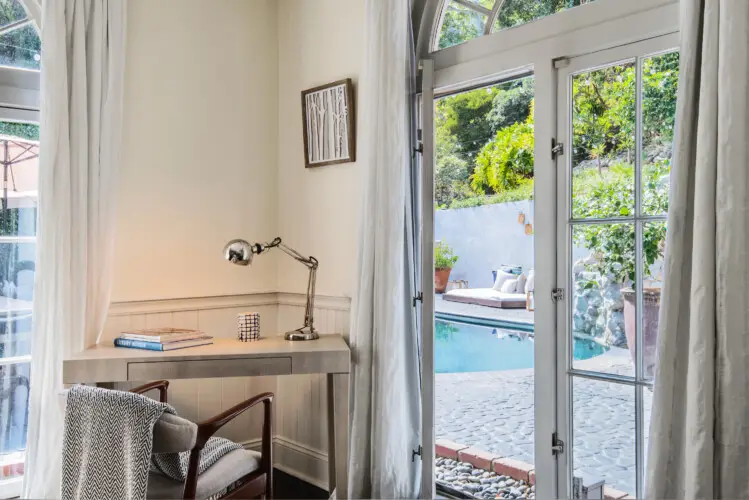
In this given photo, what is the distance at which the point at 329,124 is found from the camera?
312cm

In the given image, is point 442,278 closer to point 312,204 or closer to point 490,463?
point 312,204

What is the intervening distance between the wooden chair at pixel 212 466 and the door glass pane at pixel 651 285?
1.34m

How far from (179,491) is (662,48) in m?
2.14

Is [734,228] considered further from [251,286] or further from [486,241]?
[251,286]

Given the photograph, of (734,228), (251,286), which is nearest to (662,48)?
(734,228)

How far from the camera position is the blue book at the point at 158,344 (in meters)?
2.53

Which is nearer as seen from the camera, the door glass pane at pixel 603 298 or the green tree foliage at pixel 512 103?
the door glass pane at pixel 603 298

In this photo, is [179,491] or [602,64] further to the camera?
[602,64]

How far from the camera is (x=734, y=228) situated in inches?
65.1

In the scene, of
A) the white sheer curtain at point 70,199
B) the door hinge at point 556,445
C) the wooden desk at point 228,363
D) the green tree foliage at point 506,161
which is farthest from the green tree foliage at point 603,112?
the white sheer curtain at point 70,199

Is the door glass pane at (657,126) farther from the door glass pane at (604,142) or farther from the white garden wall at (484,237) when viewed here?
the white garden wall at (484,237)

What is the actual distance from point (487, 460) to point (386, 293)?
1.18 metres

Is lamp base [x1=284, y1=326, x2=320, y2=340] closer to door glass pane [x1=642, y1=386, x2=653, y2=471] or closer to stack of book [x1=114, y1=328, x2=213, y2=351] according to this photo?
stack of book [x1=114, y1=328, x2=213, y2=351]

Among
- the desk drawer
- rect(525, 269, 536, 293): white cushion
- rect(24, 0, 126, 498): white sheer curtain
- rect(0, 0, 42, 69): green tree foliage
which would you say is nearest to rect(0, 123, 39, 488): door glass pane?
rect(24, 0, 126, 498): white sheer curtain
